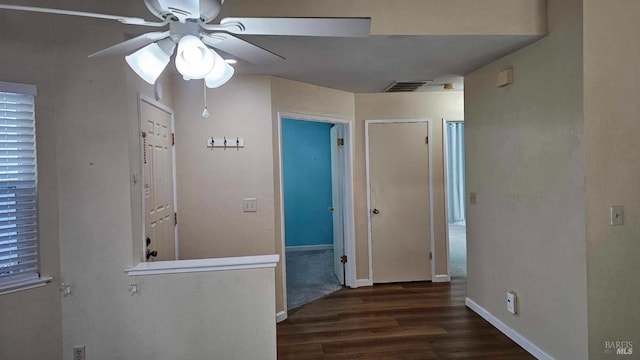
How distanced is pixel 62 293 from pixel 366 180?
9.97ft

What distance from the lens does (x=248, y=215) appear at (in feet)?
10.8

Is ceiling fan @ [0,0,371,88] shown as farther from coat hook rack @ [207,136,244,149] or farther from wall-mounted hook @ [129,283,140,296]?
coat hook rack @ [207,136,244,149]

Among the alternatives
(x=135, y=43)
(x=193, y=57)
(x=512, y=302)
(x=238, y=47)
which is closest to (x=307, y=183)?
(x=512, y=302)

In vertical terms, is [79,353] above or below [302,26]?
below

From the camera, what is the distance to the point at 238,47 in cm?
163

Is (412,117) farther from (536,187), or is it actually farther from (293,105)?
(536,187)

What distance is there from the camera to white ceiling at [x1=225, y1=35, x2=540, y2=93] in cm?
249

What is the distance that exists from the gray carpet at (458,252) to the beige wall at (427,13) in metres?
2.85

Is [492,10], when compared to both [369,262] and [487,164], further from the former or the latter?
[369,262]

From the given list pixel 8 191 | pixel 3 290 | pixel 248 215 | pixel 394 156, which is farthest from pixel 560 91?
pixel 3 290

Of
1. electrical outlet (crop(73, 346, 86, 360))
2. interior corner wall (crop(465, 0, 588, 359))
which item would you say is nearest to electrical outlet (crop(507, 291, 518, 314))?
interior corner wall (crop(465, 0, 588, 359))

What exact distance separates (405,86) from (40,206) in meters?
3.31

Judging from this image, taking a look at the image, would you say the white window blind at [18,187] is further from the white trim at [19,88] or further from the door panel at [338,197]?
the door panel at [338,197]

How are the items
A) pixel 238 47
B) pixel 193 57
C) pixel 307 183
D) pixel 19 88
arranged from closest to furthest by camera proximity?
pixel 193 57
pixel 238 47
pixel 19 88
pixel 307 183
